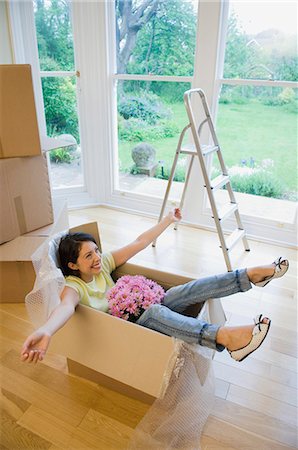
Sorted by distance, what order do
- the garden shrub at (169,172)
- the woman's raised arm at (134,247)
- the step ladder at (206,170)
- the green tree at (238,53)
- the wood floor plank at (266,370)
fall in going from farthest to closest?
the garden shrub at (169,172)
the green tree at (238,53)
the step ladder at (206,170)
the woman's raised arm at (134,247)
the wood floor plank at (266,370)

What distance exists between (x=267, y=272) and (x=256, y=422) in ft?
1.76

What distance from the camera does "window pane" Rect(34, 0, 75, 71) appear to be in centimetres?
246

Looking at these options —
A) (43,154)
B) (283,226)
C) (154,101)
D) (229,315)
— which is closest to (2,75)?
(43,154)

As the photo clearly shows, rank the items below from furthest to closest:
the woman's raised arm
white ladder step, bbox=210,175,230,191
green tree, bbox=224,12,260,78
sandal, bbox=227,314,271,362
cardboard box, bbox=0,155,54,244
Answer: green tree, bbox=224,12,260,78, white ladder step, bbox=210,175,230,191, cardboard box, bbox=0,155,54,244, the woman's raised arm, sandal, bbox=227,314,271,362

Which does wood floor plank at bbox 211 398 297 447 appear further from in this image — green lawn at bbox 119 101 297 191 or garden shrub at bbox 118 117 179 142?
garden shrub at bbox 118 117 179 142

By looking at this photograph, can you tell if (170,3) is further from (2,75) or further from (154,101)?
(2,75)

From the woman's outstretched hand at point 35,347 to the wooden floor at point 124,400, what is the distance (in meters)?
0.43

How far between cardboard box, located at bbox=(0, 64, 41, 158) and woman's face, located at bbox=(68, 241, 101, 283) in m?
0.67

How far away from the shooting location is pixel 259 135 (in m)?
2.38

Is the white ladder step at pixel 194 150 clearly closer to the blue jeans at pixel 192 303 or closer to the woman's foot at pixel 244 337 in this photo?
the blue jeans at pixel 192 303

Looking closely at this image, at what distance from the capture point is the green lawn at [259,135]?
2.29 m

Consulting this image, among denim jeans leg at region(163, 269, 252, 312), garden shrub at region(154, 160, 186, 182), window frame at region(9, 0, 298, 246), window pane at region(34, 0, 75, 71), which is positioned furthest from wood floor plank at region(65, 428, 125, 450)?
window pane at region(34, 0, 75, 71)

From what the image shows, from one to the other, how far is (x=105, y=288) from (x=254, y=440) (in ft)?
2.49

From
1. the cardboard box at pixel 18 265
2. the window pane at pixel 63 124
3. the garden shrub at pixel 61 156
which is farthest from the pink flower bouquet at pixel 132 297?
the garden shrub at pixel 61 156
